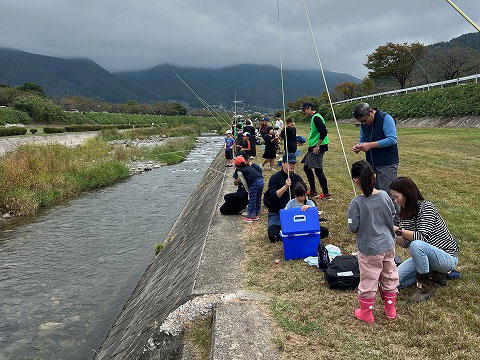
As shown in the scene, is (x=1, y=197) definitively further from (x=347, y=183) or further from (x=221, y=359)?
(x=221, y=359)

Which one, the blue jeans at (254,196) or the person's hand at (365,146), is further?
the blue jeans at (254,196)

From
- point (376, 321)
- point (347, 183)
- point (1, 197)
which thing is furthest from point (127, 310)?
point (1, 197)

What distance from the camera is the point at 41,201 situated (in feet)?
50.0

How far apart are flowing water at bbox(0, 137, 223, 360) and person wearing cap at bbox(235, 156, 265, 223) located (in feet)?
10.2

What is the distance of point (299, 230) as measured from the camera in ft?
17.5

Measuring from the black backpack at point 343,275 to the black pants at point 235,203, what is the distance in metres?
3.89

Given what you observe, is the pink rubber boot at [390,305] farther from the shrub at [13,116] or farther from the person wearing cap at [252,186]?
the shrub at [13,116]

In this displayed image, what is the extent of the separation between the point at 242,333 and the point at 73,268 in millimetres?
6969

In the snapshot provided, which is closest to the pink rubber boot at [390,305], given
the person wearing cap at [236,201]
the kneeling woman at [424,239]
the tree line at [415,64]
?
the kneeling woman at [424,239]

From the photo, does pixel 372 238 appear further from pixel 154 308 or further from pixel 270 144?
pixel 270 144

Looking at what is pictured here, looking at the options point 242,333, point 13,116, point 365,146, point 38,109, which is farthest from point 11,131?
point 242,333

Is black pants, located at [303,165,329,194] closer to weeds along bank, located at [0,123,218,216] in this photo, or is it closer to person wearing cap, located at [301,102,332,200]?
person wearing cap, located at [301,102,332,200]

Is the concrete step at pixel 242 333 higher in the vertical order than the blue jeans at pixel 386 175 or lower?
lower

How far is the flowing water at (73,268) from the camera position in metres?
6.34
